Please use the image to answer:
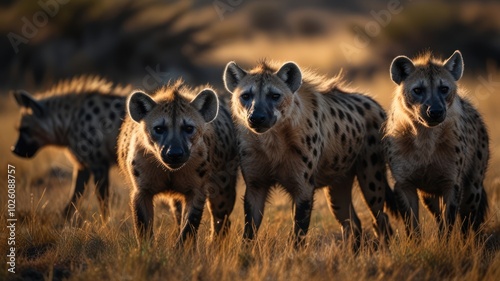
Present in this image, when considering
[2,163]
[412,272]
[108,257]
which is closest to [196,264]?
[108,257]

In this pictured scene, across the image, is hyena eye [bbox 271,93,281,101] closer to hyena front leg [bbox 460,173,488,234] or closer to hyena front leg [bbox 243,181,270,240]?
hyena front leg [bbox 243,181,270,240]

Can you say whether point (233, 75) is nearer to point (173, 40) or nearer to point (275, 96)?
point (275, 96)

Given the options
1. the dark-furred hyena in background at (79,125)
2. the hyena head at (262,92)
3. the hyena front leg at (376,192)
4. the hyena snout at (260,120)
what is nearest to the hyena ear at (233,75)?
the hyena head at (262,92)

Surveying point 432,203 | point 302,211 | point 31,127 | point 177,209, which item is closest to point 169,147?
point 302,211

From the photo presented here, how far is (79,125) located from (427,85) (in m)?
4.50

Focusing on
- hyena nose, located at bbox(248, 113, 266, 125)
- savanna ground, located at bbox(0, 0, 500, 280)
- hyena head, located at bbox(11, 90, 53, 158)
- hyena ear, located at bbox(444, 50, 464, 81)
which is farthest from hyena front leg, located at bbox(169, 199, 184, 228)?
hyena head, located at bbox(11, 90, 53, 158)

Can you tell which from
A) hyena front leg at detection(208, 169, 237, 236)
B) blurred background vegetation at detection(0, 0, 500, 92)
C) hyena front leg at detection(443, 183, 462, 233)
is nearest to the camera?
hyena front leg at detection(443, 183, 462, 233)

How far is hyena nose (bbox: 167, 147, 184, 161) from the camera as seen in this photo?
597 cm

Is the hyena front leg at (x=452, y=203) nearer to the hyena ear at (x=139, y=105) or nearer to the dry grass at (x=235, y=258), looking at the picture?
the dry grass at (x=235, y=258)

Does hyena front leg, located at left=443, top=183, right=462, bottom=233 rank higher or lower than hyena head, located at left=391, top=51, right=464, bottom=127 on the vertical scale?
lower

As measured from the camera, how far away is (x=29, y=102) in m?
9.68

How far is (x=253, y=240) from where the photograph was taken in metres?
6.20

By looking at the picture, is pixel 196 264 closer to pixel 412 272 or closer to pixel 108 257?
pixel 108 257

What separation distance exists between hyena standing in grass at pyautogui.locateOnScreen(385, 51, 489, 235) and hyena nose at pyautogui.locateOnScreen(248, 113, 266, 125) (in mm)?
1187
